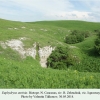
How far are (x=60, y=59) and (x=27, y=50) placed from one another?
24.7 ft

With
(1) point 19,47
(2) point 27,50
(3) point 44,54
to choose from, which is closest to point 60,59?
(3) point 44,54

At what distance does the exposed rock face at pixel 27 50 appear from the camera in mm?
34688

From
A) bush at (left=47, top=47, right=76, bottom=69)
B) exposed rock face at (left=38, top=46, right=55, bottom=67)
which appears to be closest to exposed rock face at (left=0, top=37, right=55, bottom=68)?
exposed rock face at (left=38, top=46, right=55, bottom=67)

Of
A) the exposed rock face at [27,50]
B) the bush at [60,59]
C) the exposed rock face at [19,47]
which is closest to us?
the exposed rock face at [19,47]

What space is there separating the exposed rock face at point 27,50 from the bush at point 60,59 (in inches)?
40.0

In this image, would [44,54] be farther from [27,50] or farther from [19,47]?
[19,47]

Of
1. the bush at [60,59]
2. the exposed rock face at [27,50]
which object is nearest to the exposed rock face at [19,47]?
the exposed rock face at [27,50]

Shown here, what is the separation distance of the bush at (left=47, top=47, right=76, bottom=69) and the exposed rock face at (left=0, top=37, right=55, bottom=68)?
102cm

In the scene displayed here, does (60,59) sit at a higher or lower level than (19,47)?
lower

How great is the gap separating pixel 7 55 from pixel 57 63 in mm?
10798

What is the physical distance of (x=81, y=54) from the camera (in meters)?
48.3

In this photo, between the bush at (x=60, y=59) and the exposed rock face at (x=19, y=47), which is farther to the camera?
the bush at (x=60, y=59)

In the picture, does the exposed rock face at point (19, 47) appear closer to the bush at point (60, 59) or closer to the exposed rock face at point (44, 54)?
the exposed rock face at point (44, 54)

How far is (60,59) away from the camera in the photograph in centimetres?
4000
